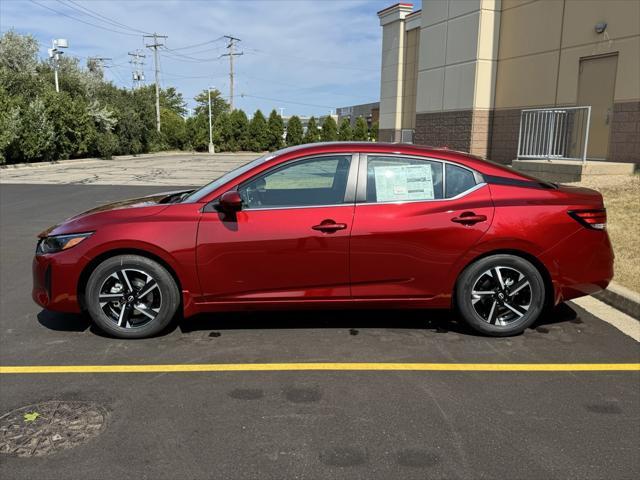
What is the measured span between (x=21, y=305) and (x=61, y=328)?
37.7 inches

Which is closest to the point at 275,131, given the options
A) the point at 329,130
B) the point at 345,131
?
the point at 329,130

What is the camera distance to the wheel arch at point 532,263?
4543 millimetres

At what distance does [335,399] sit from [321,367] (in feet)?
1.66

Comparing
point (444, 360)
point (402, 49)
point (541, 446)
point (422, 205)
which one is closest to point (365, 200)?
point (422, 205)

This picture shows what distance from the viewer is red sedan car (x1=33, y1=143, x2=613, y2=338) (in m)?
4.40

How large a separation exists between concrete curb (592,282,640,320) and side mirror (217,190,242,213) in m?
3.80

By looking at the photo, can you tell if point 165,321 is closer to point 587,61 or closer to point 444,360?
point 444,360

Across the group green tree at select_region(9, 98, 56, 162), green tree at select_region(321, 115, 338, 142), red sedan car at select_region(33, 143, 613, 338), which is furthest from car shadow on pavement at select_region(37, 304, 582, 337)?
green tree at select_region(321, 115, 338, 142)

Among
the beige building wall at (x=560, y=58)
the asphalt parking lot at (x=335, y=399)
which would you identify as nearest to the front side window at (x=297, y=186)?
the asphalt parking lot at (x=335, y=399)

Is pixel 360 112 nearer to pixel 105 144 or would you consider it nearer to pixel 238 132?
pixel 238 132

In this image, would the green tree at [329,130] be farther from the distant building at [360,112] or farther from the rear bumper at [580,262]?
the rear bumper at [580,262]

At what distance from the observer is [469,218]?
4.48 meters

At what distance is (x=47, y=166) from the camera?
94.8ft

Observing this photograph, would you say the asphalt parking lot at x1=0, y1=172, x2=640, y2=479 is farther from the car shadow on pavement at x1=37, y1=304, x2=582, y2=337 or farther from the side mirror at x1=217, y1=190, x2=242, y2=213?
the side mirror at x1=217, y1=190, x2=242, y2=213
